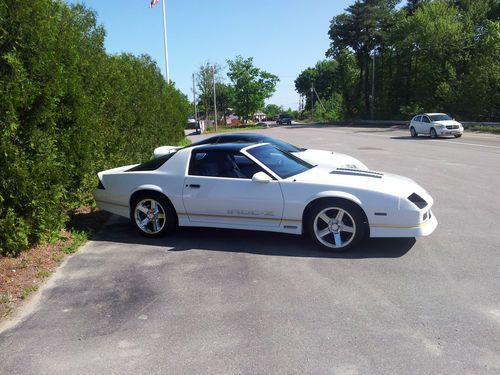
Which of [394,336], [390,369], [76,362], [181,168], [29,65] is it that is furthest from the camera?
[181,168]

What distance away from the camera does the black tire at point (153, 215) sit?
21.4 ft

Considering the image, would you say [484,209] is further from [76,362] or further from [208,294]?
[76,362]

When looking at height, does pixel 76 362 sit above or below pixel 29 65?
below

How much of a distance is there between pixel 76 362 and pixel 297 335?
1.65m

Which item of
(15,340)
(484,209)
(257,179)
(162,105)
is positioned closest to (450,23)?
(162,105)

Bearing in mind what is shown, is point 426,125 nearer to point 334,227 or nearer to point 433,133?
point 433,133

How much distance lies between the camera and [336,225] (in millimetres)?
5645

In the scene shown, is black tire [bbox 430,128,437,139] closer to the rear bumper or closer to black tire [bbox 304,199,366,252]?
the rear bumper

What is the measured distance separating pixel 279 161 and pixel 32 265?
334cm

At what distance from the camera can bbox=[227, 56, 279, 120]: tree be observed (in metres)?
78.8

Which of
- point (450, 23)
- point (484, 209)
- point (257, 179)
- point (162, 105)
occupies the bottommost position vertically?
point (484, 209)

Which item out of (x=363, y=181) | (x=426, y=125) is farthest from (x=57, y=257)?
(x=426, y=125)

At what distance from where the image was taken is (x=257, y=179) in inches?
230

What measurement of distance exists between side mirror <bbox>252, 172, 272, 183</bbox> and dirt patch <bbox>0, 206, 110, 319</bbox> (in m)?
2.57
